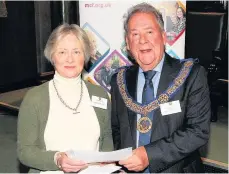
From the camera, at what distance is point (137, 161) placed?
1.60 m

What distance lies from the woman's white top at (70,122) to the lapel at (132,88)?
0.74 ft

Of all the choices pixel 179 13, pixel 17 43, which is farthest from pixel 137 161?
pixel 17 43

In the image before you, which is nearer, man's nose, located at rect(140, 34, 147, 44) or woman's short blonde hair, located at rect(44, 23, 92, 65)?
man's nose, located at rect(140, 34, 147, 44)

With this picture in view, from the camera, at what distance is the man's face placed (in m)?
1.68

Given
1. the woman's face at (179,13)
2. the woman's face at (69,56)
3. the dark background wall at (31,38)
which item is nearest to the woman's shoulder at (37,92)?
the woman's face at (69,56)

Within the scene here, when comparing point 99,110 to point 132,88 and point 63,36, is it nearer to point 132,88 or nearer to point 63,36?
point 132,88

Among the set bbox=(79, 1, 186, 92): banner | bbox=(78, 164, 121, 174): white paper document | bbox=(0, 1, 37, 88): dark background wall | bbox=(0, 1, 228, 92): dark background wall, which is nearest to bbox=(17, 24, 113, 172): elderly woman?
bbox=(78, 164, 121, 174): white paper document

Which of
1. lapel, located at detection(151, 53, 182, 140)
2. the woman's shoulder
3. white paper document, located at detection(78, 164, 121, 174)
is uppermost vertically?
lapel, located at detection(151, 53, 182, 140)

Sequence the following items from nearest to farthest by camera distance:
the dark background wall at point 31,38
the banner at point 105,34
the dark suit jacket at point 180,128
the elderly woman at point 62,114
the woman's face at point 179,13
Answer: the dark suit jacket at point 180,128 → the elderly woman at point 62,114 → the woman's face at point 179,13 → the banner at point 105,34 → the dark background wall at point 31,38

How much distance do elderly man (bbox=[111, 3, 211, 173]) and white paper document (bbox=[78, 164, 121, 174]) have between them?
0.33 feet

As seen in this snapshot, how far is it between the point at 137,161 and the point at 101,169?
0.62 feet

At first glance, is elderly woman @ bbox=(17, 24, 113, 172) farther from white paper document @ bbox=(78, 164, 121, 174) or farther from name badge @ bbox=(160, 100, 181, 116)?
name badge @ bbox=(160, 100, 181, 116)

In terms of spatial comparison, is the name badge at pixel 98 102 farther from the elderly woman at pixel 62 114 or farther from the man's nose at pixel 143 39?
the man's nose at pixel 143 39

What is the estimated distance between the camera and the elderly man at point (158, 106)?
64.0 inches
